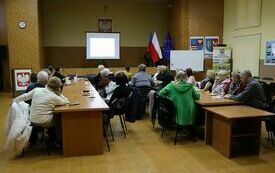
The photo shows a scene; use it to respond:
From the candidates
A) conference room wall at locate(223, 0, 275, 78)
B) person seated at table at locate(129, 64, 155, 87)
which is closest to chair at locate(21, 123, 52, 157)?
person seated at table at locate(129, 64, 155, 87)

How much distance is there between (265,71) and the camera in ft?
26.8

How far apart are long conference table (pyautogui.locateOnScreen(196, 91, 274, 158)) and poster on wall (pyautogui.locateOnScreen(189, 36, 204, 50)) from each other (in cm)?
635

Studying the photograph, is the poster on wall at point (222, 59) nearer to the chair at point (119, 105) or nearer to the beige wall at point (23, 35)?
the chair at point (119, 105)

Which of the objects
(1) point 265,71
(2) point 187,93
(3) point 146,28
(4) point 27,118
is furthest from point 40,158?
(3) point 146,28

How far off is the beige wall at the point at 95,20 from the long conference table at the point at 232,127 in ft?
26.2

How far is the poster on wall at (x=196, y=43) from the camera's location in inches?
409

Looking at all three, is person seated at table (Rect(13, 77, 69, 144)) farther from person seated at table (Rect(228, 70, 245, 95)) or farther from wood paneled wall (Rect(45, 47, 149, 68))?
wood paneled wall (Rect(45, 47, 149, 68))

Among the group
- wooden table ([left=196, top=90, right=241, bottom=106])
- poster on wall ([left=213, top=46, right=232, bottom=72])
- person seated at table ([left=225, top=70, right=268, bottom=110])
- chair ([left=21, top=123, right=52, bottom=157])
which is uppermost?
poster on wall ([left=213, top=46, right=232, bottom=72])

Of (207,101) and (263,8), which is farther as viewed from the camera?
(263,8)

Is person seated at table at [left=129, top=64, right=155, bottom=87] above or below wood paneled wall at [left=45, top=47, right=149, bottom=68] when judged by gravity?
below

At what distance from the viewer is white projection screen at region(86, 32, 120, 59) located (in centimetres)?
1114

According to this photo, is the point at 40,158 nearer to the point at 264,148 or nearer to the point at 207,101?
the point at 207,101

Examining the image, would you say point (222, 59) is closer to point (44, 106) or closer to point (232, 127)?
point (232, 127)

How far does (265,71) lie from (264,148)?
15.2 feet
